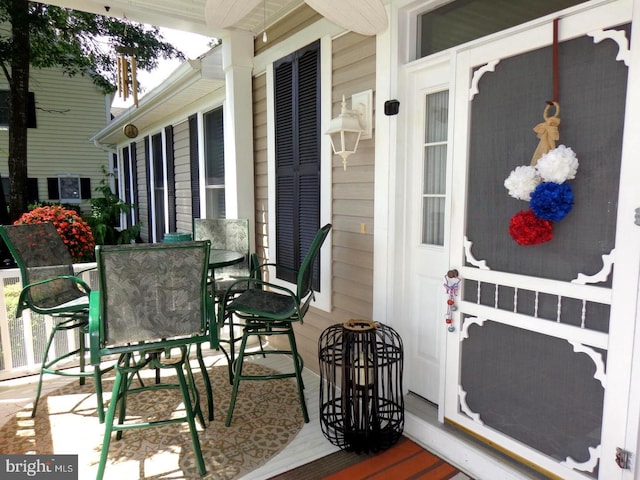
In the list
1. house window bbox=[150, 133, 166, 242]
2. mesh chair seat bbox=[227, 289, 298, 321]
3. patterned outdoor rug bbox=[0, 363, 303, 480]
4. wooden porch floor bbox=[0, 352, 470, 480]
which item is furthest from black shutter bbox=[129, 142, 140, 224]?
mesh chair seat bbox=[227, 289, 298, 321]

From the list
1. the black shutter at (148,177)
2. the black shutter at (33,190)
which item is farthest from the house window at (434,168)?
the black shutter at (33,190)

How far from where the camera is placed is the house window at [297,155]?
10.6 ft

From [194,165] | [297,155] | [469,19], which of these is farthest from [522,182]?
[194,165]

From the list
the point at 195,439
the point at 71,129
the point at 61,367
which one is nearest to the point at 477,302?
the point at 195,439

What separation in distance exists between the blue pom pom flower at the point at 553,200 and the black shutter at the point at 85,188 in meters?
12.8

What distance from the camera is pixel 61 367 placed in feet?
11.4

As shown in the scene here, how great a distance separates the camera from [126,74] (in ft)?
11.3

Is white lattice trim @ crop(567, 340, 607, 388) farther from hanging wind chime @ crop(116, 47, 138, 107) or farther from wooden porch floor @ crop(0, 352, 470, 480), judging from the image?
hanging wind chime @ crop(116, 47, 138, 107)

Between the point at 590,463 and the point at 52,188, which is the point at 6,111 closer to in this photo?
the point at 52,188

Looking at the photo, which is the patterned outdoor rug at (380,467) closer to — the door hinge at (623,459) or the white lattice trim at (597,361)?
the door hinge at (623,459)

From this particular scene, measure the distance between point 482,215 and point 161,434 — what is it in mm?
2223

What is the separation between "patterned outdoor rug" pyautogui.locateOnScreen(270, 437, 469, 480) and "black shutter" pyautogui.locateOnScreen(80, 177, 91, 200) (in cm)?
1208

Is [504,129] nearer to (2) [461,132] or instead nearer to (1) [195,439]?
(2) [461,132]

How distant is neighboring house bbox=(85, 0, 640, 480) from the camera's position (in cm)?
164
